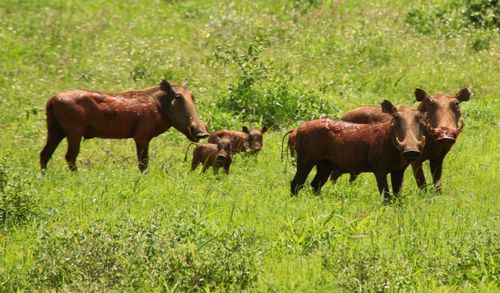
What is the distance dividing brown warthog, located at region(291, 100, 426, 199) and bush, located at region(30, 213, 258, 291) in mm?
2587

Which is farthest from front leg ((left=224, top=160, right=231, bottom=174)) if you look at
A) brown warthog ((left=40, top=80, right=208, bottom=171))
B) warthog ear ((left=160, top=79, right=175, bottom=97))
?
warthog ear ((left=160, top=79, right=175, bottom=97))

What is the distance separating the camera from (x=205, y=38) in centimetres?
2056

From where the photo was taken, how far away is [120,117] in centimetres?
1278

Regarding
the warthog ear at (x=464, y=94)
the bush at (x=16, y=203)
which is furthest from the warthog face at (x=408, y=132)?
the bush at (x=16, y=203)

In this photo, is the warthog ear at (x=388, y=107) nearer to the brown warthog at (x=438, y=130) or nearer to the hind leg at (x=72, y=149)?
the brown warthog at (x=438, y=130)

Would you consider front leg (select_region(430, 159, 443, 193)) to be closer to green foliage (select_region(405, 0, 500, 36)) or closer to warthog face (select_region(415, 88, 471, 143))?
warthog face (select_region(415, 88, 471, 143))

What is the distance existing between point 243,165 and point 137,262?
17.4 feet

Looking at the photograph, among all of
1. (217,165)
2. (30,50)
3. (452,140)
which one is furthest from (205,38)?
(452,140)

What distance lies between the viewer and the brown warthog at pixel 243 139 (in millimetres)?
13820

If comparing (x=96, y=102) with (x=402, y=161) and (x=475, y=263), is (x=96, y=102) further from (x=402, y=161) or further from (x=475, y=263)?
(x=475, y=263)

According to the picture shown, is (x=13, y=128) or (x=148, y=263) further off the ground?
(x=148, y=263)

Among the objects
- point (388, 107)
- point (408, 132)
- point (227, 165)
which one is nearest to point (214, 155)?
point (227, 165)

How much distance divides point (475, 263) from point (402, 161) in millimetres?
2490

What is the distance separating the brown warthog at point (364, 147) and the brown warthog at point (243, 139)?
2575mm
